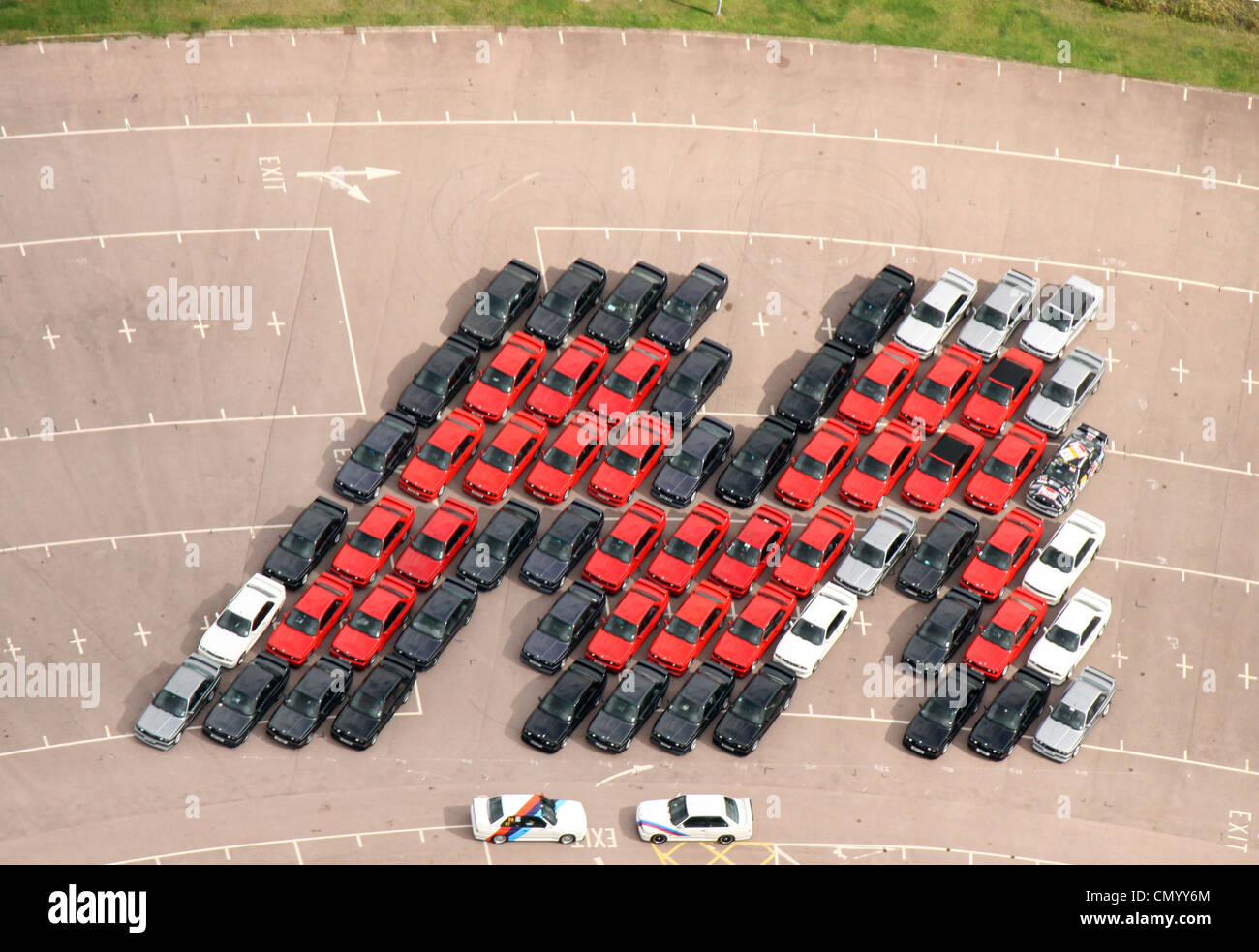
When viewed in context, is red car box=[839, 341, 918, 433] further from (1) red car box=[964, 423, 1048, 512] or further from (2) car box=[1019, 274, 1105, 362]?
(2) car box=[1019, 274, 1105, 362]

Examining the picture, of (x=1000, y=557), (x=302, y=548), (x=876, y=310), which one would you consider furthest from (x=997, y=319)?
(x=302, y=548)

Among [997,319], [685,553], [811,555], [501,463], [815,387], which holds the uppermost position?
[997,319]

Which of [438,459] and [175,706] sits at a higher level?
[438,459]

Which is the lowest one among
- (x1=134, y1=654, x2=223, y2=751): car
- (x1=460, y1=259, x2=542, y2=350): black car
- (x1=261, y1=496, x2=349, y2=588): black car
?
(x1=134, y1=654, x2=223, y2=751): car

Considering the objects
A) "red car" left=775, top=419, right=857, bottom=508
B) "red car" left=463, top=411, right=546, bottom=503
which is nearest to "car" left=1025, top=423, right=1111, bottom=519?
"red car" left=775, top=419, right=857, bottom=508

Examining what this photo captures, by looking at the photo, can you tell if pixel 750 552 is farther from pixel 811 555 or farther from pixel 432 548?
pixel 432 548

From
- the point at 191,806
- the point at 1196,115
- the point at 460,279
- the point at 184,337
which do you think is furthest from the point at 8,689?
the point at 1196,115
